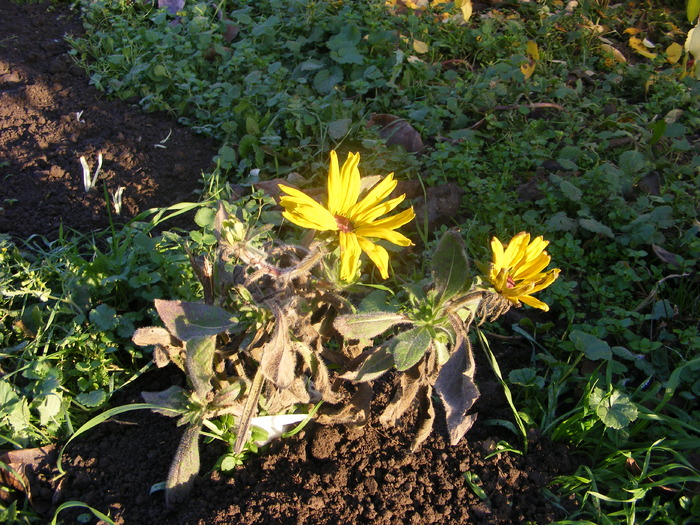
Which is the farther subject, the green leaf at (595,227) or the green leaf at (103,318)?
the green leaf at (595,227)

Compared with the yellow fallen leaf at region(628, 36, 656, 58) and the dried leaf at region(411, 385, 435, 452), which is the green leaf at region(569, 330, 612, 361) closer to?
the dried leaf at region(411, 385, 435, 452)

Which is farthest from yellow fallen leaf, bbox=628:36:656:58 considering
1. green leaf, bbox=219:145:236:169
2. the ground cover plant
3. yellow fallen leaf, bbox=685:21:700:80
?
green leaf, bbox=219:145:236:169

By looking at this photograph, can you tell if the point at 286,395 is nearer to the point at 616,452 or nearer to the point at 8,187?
the point at 616,452

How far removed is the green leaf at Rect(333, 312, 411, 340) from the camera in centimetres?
156

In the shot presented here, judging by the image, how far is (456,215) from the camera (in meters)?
2.84

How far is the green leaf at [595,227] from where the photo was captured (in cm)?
256

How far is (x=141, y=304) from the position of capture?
2.40 m

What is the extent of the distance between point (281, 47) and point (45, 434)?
266 cm

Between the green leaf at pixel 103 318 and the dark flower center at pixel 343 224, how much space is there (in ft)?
3.31

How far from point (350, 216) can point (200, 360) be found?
54 cm

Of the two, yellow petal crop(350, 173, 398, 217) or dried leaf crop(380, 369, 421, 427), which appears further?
dried leaf crop(380, 369, 421, 427)

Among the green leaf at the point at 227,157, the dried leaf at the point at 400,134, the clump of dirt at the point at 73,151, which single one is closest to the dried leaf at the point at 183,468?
the clump of dirt at the point at 73,151

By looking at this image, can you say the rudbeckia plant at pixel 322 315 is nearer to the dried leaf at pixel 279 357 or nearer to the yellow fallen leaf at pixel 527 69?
the dried leaf at pixel 279 357

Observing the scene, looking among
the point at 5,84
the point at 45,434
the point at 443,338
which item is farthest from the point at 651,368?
the point at 5,84
